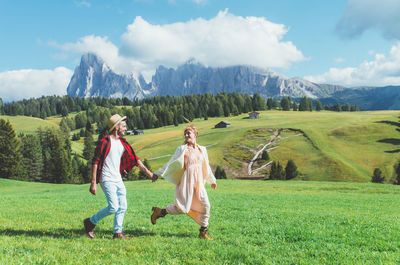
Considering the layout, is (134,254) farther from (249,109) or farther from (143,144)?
(249,109)

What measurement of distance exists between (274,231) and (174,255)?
354 cm

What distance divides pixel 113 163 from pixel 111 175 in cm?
34

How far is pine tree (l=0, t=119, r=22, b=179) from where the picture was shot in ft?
205

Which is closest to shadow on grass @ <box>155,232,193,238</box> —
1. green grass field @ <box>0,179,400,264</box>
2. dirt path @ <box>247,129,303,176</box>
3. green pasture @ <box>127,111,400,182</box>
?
green grass field @ <box>0,179,400,264</box>

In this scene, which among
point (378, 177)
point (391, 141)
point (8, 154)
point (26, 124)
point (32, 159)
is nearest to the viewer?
point (378, 177)

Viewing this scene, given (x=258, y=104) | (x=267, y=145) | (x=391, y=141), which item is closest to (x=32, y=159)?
(x=267, y=145)

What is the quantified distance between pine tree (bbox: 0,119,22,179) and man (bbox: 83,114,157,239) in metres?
68.6

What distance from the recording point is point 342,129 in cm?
9438

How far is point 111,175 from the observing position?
7668 mm

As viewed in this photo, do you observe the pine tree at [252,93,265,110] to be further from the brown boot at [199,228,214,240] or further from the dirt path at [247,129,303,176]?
the brown boot at [199,228,214,240]

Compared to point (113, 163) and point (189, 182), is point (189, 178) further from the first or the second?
point (113, 163)

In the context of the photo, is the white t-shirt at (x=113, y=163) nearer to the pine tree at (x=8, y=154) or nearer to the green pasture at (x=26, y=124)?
the pine tree at (x=8, y=154)

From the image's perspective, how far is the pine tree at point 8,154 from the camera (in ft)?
205

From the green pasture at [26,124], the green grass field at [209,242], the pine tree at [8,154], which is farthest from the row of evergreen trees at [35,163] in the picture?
the green pasture at [26,124]
